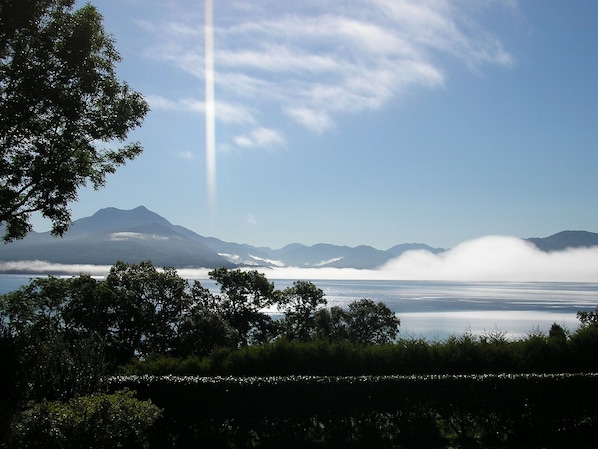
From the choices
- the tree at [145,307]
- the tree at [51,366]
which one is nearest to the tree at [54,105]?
the tree at [51,366]

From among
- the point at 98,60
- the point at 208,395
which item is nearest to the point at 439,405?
the point at 208,395

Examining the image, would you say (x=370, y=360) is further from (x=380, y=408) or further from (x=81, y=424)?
(x=81, y=424)

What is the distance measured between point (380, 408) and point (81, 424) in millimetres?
5906

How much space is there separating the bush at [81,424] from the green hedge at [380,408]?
7.03ft

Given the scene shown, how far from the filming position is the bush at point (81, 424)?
6.86 m

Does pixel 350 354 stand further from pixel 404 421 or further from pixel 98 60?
pixel 98 60

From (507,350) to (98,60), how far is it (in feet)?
40.3

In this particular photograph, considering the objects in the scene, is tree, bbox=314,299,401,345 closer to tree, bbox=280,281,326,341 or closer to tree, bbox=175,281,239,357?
tree, bbox=280,281,326,341

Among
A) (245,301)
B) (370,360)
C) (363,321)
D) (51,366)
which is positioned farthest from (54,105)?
(363,321)

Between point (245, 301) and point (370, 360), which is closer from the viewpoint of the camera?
point (370, 360)

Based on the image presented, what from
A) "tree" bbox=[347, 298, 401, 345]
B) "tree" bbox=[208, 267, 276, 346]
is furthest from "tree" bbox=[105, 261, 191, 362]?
"tree" bbox=[347, 298, 401, 345]

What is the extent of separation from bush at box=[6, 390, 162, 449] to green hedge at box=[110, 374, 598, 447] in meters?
2.14

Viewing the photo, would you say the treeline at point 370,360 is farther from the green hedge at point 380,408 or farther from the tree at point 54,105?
the tree at point 54,105

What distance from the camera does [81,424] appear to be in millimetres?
7180
